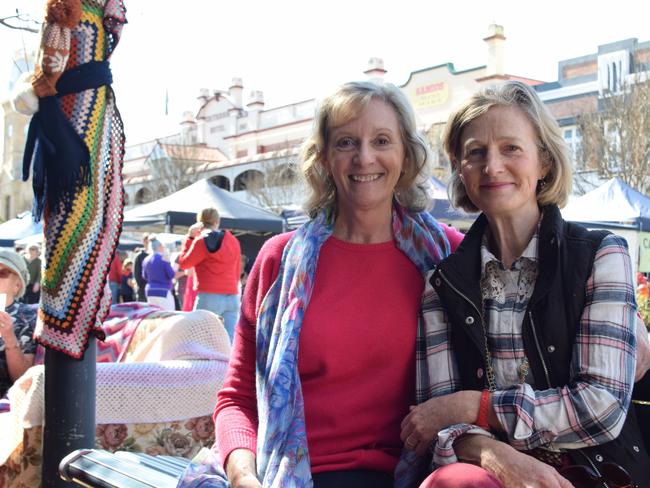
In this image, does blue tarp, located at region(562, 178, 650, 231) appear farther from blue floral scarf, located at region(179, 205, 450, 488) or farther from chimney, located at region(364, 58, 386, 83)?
chimney, located at region(364, 58, 386, 83)

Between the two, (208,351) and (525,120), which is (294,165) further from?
(208,351)

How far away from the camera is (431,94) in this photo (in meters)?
32.2

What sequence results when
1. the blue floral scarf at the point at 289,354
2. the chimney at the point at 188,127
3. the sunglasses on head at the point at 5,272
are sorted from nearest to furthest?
the blue floral scarf at the point at 289,354 < the sunglasses on head at the point at 5,272 < the chimney at the point at 188,127

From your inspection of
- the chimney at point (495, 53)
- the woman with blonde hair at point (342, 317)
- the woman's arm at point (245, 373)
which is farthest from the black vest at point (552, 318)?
the chimney at point (495, 53)

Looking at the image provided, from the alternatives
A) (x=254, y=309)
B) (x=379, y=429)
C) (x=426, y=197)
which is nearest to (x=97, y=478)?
(x=254, y=309)

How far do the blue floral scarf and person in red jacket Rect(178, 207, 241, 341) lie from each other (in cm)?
626

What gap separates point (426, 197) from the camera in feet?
8.72

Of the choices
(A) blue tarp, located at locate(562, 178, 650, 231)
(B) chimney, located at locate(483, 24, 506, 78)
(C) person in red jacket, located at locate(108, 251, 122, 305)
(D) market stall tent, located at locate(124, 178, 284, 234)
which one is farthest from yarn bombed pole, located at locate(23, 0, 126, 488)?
(B) chimney, located at locate(483, 24, 506, 78)

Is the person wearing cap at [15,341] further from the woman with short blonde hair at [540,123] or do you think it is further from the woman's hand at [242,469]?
the woman with short blonde hair at [540,123]

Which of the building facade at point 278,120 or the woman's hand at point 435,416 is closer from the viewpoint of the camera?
the woman's hand at point 435,416

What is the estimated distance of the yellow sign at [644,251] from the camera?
12.4 m

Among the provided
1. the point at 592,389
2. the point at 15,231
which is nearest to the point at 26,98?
the point at 592,389

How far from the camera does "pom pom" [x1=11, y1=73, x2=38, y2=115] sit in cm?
291

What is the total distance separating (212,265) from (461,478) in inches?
284
